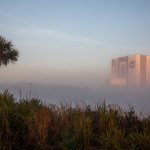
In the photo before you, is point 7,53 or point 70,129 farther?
point 7,53

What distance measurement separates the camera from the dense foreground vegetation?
977cm

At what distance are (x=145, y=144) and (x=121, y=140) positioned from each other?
708mm

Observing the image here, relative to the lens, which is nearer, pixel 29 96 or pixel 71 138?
pixel 71 138

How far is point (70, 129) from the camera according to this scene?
10930 mm

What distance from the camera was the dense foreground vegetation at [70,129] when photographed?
9.77 m

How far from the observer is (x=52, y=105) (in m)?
12.7

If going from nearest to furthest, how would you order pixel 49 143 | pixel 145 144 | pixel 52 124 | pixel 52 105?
pixel 145 144
pixel 49 143
pixel 52 124
pixel 52 105

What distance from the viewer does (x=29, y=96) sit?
42.8 ft

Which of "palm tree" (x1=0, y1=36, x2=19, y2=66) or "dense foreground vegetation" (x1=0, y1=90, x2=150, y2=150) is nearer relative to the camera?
"dense foreground vegetation" (x1=0, y1=90, x2=150, y2=150)

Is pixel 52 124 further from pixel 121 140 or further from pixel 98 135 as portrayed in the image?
pixel 121 140

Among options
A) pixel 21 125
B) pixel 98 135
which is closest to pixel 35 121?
pixel 21 125

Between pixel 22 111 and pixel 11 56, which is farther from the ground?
pixel 11 56

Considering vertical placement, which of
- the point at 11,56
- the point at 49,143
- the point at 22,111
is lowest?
the point at 49,143

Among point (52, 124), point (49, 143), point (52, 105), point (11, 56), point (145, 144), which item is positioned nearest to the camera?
point (145, 144)
